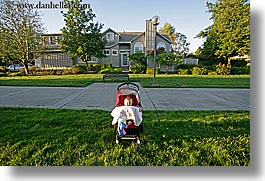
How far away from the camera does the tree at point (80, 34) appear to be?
20.0 m

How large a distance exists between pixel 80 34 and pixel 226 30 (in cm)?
1585

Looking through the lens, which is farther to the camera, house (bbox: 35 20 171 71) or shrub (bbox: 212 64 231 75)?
house (bbox: 35 20 171 71)

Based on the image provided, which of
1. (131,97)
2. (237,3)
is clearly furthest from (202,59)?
(131,97)

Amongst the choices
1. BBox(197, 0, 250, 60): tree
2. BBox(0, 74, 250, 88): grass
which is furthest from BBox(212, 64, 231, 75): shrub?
BBox(0, 74, 250, 88): grass

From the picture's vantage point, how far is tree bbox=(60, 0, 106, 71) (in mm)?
20016

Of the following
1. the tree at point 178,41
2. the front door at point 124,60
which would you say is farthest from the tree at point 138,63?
the tree at point 178,41

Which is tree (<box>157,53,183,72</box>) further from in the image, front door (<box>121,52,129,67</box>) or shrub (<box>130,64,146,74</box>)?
front door (<box>121,52,129,67</box>)

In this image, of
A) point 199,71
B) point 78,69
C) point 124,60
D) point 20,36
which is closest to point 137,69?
point 124,60

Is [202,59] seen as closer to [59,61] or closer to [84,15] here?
[84,15]

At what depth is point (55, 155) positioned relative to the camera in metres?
2.69

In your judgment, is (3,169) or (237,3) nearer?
(3,169)

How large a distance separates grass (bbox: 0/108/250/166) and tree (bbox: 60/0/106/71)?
→ 54.8 ft

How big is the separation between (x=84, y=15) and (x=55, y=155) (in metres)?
20.1

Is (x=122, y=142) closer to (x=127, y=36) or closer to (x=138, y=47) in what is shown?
(x=138, y=47)
